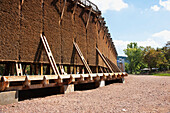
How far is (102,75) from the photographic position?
11.2 metres

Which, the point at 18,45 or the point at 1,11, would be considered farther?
the point at 18,45

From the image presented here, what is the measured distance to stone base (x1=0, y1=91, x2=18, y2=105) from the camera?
5.64 m

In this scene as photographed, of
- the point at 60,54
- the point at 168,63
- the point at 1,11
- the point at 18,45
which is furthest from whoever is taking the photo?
the point at 168,63

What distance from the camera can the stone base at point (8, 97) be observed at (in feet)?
18.5

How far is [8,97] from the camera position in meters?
5.83

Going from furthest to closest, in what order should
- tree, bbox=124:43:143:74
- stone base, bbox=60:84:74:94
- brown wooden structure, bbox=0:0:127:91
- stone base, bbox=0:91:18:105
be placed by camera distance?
tree, bbox=124:43:143:74 < stone base, bbox=60:84:74:94 < brown wooden structure, bbox=0:0:127:91 < stone base, bbox=0:91:18:105

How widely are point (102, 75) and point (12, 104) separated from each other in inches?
270

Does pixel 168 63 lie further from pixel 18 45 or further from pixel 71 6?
pixel 18 45

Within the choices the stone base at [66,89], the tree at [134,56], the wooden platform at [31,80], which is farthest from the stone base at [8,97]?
the tree at [134,56]

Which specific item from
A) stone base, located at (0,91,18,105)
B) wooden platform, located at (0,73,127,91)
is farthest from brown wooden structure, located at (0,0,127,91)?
stone base, located at (0,91,18,105)

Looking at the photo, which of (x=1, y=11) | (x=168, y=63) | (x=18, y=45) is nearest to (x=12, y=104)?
(x=18, y=45)

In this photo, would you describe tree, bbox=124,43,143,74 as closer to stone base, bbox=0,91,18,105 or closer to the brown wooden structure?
the brown wooden structure

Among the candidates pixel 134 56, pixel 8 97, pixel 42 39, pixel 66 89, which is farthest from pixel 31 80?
pixel 134 56

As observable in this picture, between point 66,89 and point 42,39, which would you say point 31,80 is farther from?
point 42,39
